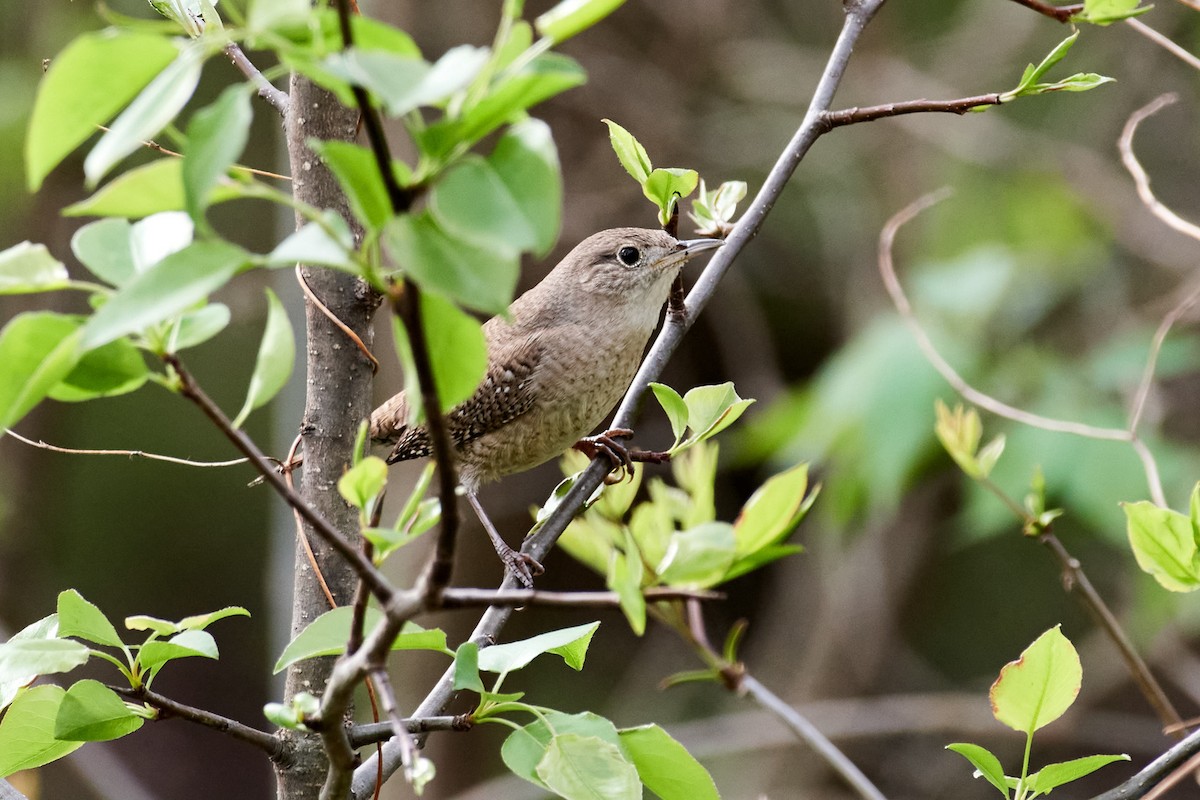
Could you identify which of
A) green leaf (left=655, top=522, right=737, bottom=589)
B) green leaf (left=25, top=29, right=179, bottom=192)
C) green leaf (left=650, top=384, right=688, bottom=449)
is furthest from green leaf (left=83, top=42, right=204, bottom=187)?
green leaf (left=650, top=384, right=688, bottom=449)

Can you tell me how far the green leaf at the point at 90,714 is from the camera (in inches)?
41.1

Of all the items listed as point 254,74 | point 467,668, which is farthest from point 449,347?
point 254,74

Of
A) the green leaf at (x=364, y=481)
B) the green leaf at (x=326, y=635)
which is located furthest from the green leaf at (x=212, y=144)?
the green leaf at (x=326, y=635)

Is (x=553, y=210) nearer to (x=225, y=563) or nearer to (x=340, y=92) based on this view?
(x=340, y=92)

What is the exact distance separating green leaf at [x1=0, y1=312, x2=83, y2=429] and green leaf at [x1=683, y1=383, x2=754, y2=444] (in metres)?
0.61

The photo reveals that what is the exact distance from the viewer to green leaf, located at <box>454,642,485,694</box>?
3.16 ft

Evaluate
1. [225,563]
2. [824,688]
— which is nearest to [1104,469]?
[824,688]

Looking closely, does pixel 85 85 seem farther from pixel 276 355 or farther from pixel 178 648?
pixel 178 648

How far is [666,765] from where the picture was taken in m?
1.01

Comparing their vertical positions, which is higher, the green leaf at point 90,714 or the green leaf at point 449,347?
the green leaf at point 449,347

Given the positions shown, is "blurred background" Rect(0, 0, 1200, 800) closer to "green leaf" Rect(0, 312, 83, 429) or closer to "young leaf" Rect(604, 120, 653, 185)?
"young leaf" Rect(604, 120, 653, 185)

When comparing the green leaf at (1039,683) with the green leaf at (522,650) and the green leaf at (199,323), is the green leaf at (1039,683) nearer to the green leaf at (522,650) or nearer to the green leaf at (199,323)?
the green leaf at (522,650)

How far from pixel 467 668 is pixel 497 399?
142 cm

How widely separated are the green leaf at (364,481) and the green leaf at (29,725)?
0.45m
